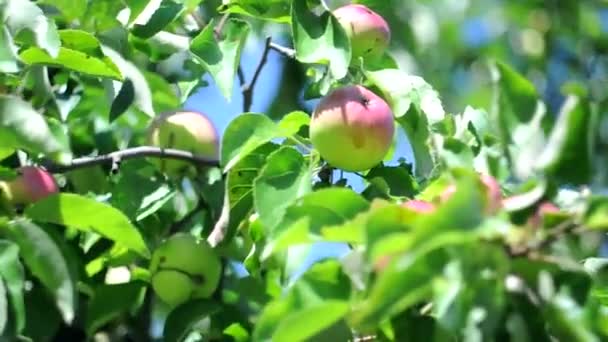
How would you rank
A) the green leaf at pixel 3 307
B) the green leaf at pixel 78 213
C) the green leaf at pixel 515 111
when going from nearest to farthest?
the green leaf at pixel 515 111
the green leaf at pixel 3 307
the green leaf at pixel 78 213

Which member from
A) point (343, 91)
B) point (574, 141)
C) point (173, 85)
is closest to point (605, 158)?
point (574, 141)

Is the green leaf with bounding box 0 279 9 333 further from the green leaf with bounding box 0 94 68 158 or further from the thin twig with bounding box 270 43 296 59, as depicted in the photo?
the thin twig with bounding box 270 43 296 59

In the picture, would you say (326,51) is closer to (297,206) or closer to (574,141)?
(297,206)

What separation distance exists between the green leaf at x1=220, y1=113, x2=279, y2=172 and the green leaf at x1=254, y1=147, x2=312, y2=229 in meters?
0.05

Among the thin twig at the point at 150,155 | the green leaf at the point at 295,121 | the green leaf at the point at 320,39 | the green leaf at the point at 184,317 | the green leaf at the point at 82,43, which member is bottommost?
the green leaf at the point at 184,317

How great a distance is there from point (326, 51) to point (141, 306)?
0.36 meters

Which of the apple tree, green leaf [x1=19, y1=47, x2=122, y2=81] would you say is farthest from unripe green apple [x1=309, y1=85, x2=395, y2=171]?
green leaf [x1=19, y1=47, x2=122, y2=81]

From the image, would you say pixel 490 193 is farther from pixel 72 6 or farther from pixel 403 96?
pixel 72 6

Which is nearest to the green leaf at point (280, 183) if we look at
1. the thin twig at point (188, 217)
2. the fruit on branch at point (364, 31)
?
the fruit on branch at point (364, 31)

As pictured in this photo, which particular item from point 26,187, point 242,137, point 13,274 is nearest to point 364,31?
point 242,137

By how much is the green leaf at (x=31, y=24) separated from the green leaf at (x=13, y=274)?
223mm

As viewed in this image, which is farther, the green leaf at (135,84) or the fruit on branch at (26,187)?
the green leaf at (135,84)

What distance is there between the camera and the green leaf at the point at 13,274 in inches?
54.0

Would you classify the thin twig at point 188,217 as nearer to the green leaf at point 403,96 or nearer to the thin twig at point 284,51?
the thin twig at point 284,51
